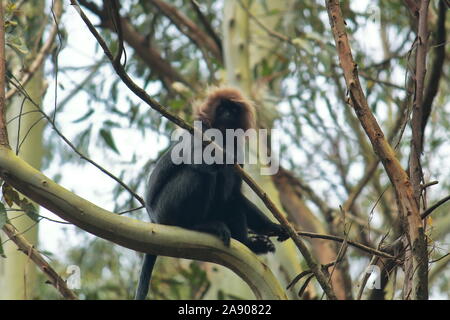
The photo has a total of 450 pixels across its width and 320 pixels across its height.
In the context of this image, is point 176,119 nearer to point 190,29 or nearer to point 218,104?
point 218,104

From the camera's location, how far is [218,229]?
4090mm

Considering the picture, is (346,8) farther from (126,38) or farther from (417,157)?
(417,157)

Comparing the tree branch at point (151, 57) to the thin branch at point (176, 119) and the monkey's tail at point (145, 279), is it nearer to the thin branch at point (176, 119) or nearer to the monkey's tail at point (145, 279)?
the monkey's tail at point (145, 279)

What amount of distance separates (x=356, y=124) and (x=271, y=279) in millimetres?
5587

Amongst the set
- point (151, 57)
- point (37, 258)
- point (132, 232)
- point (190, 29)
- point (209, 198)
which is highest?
point (190, 29)

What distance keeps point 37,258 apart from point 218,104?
222 cm

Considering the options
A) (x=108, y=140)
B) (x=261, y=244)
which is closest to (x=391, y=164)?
(x=261, y=244)

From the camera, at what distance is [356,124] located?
884cm

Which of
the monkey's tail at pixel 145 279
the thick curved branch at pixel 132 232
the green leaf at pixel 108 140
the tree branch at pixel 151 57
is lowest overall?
the thick curved branch at pixel 132 232

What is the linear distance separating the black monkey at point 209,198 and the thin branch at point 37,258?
1.83 feet

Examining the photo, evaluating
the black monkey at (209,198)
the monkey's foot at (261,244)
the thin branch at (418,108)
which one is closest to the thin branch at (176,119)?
the thin branch at (418,108)

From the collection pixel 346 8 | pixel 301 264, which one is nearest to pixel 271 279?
pixel 301 264

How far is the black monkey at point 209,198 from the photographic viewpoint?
15.3 feet

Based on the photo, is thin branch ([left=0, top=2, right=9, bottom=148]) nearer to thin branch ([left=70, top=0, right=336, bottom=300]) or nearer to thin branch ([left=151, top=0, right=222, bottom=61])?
thin branch ([left=70, top=0, right=336, bottom=300])
